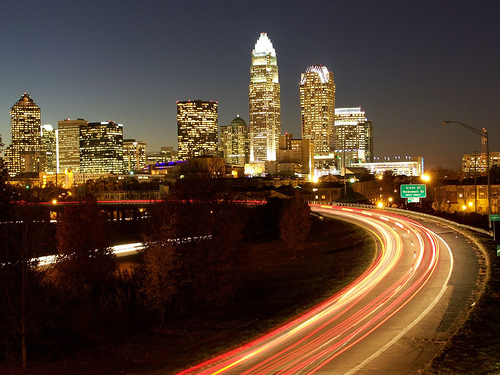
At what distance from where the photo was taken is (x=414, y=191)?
59.6 metres

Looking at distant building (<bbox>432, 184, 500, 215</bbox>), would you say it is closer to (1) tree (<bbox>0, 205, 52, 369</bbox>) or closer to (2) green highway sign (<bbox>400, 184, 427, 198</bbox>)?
(2) green highway sign (<bbox>400, 184, 427, 198</bbox>)

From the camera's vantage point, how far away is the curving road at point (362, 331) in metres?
15.6

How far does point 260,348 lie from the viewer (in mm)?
17781

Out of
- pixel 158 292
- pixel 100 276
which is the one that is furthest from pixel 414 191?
pixel 158 292

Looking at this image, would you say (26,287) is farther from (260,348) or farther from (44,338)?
(260,348)

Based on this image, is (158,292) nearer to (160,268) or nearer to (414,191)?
(160,268)

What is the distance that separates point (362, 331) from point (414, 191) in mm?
43799

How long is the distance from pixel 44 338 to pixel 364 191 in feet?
362

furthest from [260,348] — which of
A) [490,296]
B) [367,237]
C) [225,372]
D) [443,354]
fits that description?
[367,237]

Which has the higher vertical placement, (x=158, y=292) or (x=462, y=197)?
(x=462, y=197)

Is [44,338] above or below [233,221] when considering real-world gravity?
below

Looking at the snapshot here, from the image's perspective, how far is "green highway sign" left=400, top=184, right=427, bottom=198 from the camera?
2331 inches

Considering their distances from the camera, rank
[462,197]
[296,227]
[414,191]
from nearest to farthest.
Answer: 1. [296,227]
2. [414,191]
3. [462,197]

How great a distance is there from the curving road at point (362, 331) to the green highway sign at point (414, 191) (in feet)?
92.6
